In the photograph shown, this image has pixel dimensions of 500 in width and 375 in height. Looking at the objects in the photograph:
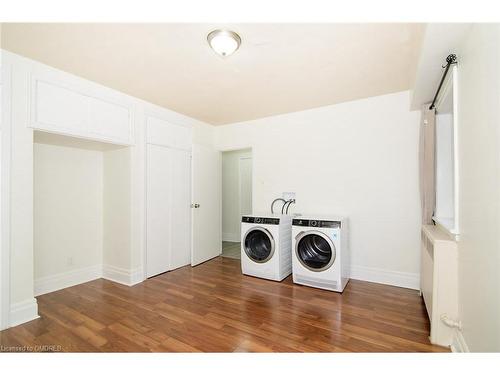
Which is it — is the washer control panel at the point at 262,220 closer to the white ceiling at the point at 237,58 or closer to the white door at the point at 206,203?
the white door at the point at 206,203

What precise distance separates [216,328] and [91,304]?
4.65 ft

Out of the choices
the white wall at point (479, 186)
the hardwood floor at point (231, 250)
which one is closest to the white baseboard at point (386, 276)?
the white wall at point (479, 186)

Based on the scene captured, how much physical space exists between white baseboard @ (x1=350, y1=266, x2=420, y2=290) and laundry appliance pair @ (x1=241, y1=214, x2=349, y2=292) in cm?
18

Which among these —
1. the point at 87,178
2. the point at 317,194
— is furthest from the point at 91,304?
the point at 317,194

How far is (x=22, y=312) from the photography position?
2.03 meters

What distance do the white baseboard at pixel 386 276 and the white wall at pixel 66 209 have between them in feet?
11.4

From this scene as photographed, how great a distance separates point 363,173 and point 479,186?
69.3 inches

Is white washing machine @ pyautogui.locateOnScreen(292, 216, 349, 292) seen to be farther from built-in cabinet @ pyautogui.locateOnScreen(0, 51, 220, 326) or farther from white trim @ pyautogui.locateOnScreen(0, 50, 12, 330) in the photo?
white trim @ pyautogui.locateOnScreen(0, 50, 12, 330)

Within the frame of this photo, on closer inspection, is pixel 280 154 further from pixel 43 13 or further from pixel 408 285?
pixel 43 13

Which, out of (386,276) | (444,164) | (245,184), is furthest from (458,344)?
(245,184)

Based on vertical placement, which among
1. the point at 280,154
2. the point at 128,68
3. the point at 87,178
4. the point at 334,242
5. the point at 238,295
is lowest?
the point at 238,295

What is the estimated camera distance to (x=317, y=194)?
3.34 m

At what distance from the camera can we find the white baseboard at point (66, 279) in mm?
2658

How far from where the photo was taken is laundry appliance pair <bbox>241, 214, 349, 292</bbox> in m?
2.62
